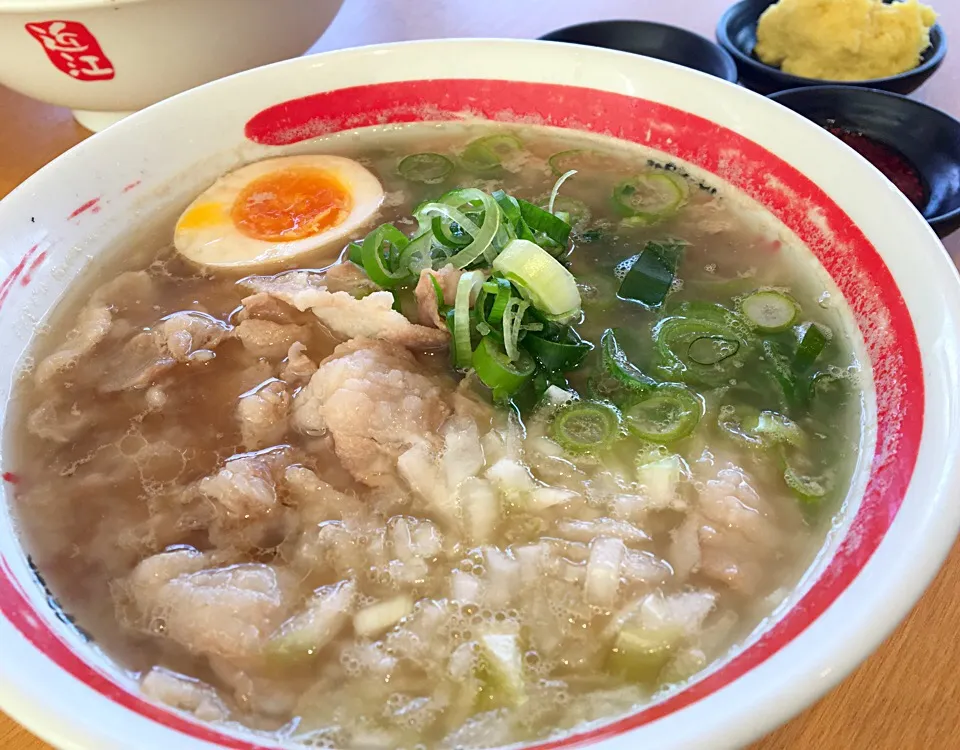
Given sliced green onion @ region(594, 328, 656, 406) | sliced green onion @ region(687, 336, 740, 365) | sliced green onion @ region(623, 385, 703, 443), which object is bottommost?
sliced green onion @ region(687, 336, 740, 365)

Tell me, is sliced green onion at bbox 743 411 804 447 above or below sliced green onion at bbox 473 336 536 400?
below

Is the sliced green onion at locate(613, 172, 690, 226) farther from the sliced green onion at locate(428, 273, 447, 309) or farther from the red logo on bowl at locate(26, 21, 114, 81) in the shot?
the red logo on bowl at locate(26, 21, 114, 81)

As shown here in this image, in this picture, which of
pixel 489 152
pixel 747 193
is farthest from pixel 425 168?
pixel 747 193

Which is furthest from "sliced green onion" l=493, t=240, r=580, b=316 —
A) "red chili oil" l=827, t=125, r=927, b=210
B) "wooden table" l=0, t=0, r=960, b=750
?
"red chili oil" l=827, t=125, r=927, b=210

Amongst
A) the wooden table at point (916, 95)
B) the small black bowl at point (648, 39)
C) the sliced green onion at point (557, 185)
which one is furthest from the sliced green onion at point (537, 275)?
the small black bowl at point (648, 39)

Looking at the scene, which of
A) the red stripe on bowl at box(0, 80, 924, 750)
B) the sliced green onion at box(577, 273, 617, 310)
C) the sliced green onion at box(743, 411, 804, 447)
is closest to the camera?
the red stripe on bowl at box(0, 80, 924, 750)

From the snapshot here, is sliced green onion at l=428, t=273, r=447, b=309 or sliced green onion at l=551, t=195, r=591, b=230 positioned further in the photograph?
sliced green onion at l=551, t=195, r=591, b=230

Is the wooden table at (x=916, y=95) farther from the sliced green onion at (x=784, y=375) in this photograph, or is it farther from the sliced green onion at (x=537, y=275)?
the sliced green onion at (x=537, y=275)
